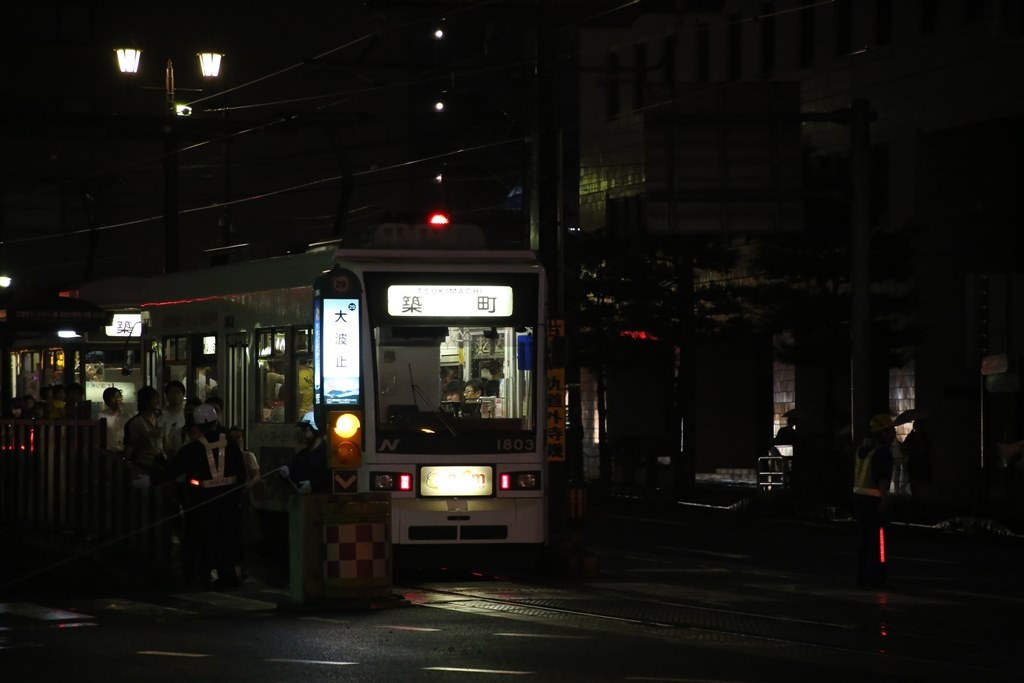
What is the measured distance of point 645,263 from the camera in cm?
3809

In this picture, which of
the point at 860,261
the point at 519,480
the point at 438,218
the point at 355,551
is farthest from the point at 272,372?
the point at 860,261

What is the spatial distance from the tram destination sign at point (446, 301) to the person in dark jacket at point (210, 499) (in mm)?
2112

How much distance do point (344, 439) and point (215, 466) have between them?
2089 millimetres

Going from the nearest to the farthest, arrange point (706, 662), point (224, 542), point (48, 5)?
point (706, 662) < point (224, 542) < point (48, 5)

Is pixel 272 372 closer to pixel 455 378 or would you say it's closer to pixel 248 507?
pixel 248 507

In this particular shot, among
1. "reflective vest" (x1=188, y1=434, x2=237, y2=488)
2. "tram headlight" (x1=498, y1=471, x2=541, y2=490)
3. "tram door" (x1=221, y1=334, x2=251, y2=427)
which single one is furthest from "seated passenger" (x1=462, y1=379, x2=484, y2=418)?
"tram door" (x1=221, y1=334, x2=251, y2=427)

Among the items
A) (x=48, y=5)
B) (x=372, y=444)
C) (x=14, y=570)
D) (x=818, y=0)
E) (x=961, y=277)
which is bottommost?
(x=14, y=570)

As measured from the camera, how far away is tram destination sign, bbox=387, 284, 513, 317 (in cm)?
1772

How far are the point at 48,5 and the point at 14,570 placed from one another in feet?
133

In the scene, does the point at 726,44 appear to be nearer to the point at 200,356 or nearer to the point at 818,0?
the point at 818,0

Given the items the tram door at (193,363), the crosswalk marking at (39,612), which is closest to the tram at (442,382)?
the crosswalk marking at (39,612)

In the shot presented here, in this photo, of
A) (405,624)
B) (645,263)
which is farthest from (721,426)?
(405,624)

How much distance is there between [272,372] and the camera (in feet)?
66.7

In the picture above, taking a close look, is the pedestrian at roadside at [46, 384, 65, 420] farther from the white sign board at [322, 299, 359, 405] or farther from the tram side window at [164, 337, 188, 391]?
the white sign board at [322, 299, 359, 405]
